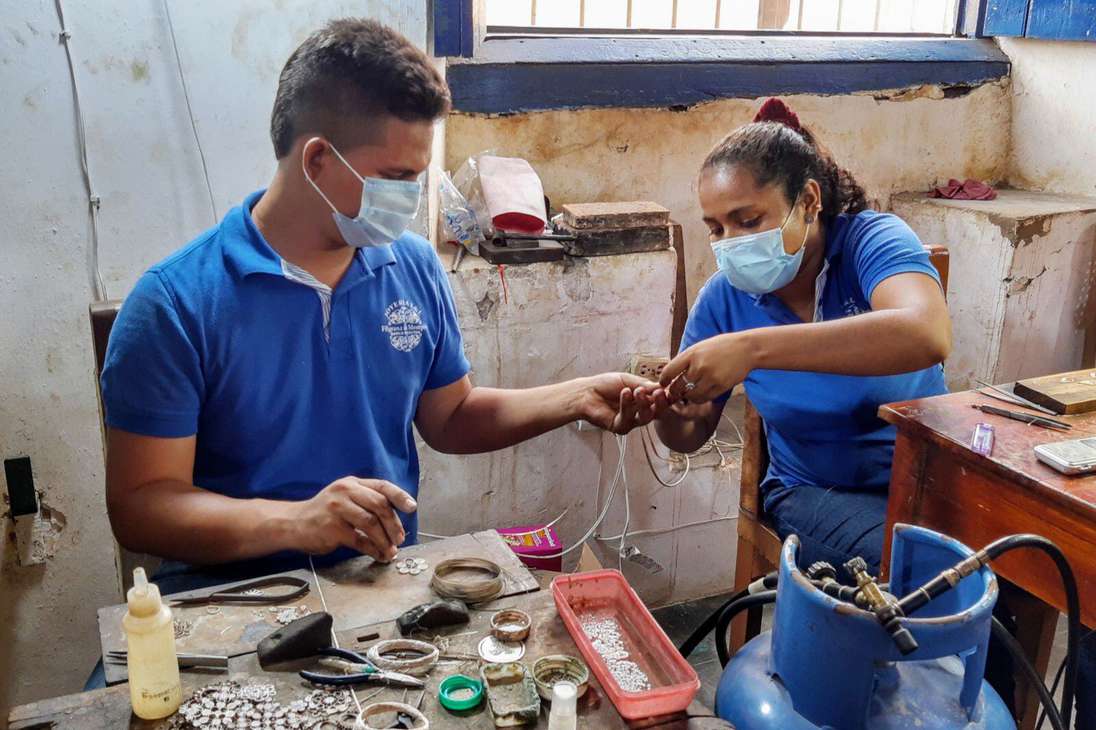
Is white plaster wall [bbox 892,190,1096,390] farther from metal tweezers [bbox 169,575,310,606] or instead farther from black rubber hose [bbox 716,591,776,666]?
metal tweezers [bbox 169,575,310,606]

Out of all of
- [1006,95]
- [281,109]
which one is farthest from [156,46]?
[1006,95]

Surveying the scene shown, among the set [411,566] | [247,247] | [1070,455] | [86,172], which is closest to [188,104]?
[86,172]

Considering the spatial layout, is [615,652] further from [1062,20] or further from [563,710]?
[1062,20]

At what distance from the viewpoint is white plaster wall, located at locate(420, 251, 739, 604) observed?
2709mm

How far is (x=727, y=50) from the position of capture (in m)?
3.24

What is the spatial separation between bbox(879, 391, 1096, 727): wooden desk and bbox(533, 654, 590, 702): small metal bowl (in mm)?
892

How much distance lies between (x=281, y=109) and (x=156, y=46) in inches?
25.2

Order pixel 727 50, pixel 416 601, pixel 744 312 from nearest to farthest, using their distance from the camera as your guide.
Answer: pixel 416 601 < pixel 744 312 < pixel 727 50

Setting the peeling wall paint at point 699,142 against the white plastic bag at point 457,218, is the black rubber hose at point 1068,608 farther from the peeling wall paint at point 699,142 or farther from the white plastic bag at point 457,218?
the peeling wall paint at point 699,142

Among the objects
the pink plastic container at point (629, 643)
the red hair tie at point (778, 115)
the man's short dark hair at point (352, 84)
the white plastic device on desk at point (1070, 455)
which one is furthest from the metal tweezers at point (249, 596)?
the red hair tie at point (778, 115)

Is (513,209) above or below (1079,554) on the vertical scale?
above

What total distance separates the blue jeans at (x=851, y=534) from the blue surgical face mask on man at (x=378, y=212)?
1.17 meters

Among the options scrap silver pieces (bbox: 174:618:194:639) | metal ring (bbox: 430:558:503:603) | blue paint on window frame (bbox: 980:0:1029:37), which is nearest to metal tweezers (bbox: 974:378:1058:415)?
metal ring (bbox: 430:558:503:603)

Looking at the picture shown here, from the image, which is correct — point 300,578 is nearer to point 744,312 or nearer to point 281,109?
point 281,109
